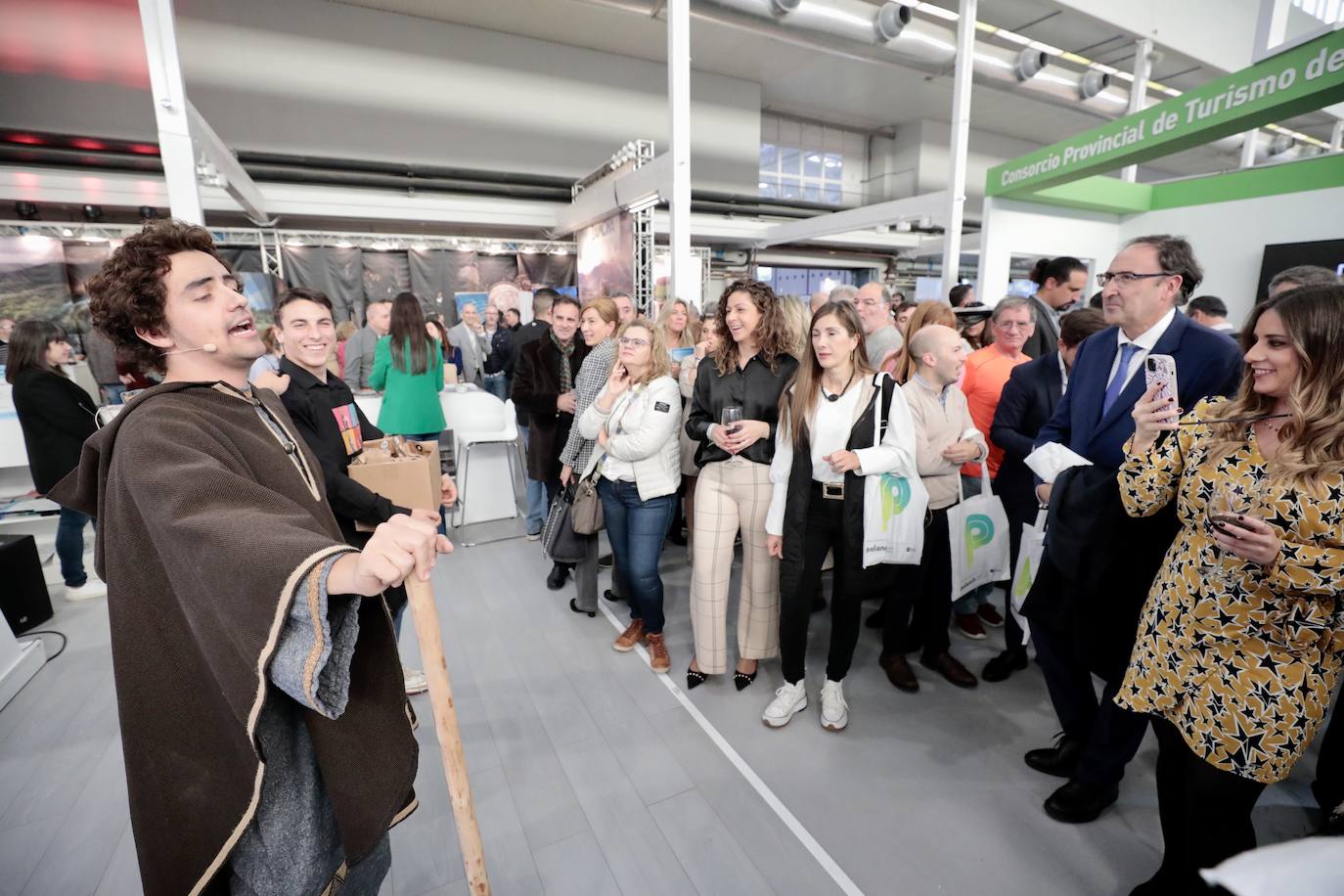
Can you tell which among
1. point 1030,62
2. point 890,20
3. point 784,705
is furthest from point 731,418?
point 1030,62

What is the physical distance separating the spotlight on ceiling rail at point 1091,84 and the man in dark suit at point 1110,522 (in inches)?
362

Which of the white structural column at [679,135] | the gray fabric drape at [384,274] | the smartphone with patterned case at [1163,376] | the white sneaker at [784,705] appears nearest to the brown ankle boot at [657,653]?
the white sneaker at [784,705]

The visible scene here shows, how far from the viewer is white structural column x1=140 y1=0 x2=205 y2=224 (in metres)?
2.91

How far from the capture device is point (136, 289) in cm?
100

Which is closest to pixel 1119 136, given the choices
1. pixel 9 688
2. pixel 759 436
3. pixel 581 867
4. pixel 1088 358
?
pixel 1088 358

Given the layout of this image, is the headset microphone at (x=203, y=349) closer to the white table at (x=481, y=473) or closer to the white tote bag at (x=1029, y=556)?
the white tote bag at (x=1029, y=556)

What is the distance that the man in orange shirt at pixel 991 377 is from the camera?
9.20 ft

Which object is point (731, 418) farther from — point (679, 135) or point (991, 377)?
point (679, 135)

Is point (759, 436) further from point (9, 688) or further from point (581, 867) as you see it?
point (9, 688)

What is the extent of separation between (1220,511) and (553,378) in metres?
3.07

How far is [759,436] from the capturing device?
2338 millimetres

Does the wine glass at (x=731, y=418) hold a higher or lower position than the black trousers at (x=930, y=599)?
higher

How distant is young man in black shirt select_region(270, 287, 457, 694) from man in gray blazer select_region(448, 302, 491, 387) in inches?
179

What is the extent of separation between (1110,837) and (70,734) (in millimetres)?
3832
